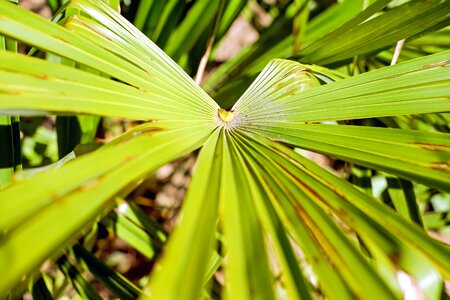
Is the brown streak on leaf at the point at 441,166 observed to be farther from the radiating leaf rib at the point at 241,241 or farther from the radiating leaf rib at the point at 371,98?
the radiating leaf rib at the point at 241,241

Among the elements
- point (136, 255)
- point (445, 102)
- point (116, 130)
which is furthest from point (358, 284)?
point (136, 255)

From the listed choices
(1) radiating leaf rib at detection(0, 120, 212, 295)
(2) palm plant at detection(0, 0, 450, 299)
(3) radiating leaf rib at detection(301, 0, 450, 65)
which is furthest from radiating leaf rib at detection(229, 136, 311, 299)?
(3) radiating leaf rib at detection(301, 0, 450, 65)

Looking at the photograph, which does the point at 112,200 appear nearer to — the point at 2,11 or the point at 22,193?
the point at 22,193

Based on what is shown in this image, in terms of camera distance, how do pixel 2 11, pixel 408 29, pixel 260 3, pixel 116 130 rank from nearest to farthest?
pixel 2 11
pixel 408 29
pixel 116 130
pixel 260 3

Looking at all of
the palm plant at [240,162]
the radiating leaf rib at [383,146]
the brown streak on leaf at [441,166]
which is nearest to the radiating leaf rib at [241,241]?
the palm plant at [240,162]

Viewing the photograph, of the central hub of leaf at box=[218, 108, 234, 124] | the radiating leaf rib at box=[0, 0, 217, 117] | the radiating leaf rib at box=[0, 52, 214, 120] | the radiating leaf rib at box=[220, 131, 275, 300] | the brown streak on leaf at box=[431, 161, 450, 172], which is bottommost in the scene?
the radiating leaf rib at box=[220, 131, 275, 300]

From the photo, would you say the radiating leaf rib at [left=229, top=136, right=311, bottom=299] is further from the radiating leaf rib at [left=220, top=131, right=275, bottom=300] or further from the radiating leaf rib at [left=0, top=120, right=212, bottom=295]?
the radiating leaf rib at [left=0, top=120, right=212, bottom=295]
